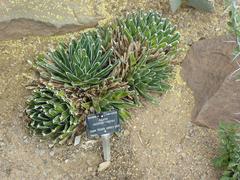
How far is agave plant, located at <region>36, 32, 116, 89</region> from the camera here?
11.5 ft

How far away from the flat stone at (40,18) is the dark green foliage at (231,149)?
52.4 inches

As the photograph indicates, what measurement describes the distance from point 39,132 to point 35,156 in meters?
0.16

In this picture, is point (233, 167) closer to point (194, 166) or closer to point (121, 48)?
point (194, 166)

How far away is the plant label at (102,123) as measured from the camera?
3271 millimetres

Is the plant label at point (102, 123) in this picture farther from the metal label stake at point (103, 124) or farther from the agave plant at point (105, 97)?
the agave plant at point (105, 97)

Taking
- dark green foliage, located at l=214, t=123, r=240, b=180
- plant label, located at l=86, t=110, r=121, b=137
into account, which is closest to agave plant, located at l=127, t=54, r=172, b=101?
plant label, located at l=86, t=110, r=121, b=137

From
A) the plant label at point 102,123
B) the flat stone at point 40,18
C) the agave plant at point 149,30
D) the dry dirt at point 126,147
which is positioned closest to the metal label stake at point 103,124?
the plant label at point 102,123

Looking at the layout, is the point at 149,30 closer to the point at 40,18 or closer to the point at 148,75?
the point at 148,75

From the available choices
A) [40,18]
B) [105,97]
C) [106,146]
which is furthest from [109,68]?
[40,18]

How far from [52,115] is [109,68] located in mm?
476

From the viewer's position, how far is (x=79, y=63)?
138 inches

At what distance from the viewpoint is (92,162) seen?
140 inches

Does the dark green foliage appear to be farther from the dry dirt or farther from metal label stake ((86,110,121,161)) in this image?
metal label stake ((86,110,121,161))

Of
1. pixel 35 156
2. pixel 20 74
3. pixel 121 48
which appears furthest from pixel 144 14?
pixel 35 156
